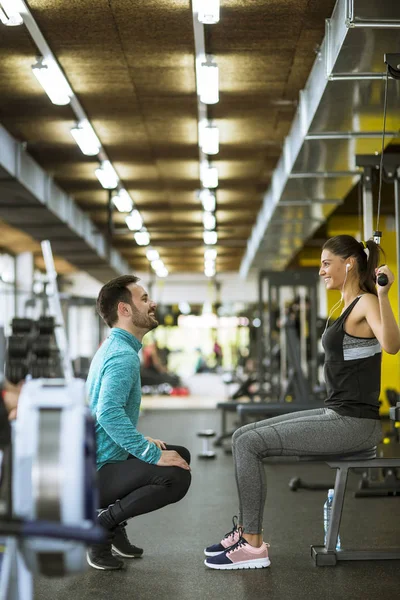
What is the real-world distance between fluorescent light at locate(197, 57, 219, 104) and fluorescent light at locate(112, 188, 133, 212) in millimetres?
3928

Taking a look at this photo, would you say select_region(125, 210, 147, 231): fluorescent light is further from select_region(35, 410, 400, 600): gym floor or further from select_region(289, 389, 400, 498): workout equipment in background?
select_region(289, 389, 400, 498): workout equipment in background

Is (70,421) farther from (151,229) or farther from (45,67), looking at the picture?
(151,229)

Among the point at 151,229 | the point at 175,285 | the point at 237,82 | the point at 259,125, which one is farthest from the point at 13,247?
the point at 237,82

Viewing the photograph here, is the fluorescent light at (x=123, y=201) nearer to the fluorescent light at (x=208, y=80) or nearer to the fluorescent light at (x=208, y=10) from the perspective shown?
the fluorescent light at (x=208, y=80)

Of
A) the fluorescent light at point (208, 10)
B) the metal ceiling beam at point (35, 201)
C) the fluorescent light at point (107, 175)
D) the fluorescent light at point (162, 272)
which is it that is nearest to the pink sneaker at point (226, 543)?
the fluorescent light at point (208, 10)

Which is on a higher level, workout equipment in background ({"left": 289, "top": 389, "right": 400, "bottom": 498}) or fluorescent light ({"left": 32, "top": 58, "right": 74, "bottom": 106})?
fluorescent light ({"left": 32, "top": 58, "right": 74, "bottom": 106})

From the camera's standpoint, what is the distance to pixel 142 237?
1220 centimetres

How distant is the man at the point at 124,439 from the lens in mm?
2762

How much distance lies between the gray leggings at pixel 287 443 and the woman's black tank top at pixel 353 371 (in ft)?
0.14

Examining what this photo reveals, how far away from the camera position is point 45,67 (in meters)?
4.95

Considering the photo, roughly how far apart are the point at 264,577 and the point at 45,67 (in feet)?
11.4

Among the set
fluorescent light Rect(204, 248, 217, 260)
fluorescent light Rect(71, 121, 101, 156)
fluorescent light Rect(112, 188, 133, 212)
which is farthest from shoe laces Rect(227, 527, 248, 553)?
fluorescent light Rect(204, 248, 217, 260)

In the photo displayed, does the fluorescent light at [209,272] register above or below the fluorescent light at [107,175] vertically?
below

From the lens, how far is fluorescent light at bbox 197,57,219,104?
4.82m
